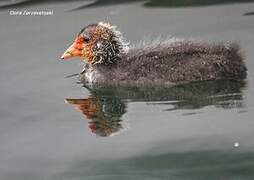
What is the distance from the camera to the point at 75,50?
8.11m

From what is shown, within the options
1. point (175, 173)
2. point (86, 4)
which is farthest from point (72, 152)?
point (86, 4)

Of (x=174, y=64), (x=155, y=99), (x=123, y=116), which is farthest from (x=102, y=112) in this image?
(x=174, y=64)

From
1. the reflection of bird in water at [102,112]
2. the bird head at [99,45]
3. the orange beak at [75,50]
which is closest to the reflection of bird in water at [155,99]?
the reflection of bird in water at [102,112]

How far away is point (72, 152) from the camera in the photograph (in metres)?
6.52

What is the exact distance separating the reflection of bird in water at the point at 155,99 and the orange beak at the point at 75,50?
464mm

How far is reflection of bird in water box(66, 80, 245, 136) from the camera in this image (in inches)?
282

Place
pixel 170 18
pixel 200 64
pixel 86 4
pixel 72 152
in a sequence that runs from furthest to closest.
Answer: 1. pixel 86 4
2. pixel 170 18
3. pixel 200 64
4. pixel 72 152

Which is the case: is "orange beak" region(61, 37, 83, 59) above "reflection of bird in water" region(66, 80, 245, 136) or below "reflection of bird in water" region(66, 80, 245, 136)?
above

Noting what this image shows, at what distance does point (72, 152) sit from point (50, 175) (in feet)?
1.36

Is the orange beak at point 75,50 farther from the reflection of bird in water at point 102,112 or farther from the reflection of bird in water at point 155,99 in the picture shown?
the reflection of bird in water at point 102,112

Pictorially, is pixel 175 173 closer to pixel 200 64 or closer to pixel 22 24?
pixel 200 64

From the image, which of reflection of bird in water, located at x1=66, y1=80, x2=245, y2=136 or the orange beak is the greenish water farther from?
the orange beak

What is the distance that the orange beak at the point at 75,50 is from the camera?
8.09 m

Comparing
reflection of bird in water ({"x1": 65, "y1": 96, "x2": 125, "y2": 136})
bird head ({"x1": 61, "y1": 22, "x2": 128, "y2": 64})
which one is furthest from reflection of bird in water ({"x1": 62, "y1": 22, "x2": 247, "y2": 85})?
reflection of bird in water ({"x1": 65, "y1": 96, "x2": 125, "y2": 136})
